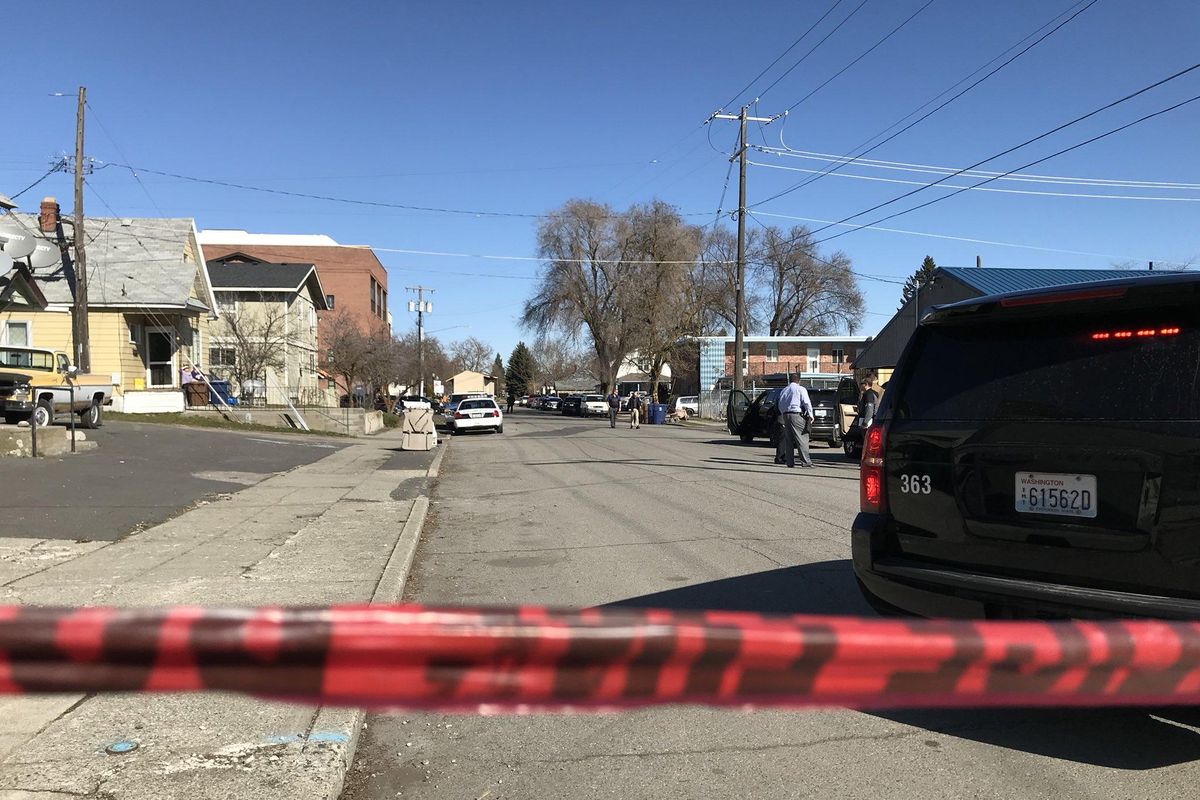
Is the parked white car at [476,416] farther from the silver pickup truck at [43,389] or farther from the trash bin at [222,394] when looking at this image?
the silver pickup truck at [43,389]

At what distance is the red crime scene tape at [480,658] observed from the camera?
1364mm

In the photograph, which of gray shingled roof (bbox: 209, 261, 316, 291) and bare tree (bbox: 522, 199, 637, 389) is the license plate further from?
bare tree (bbox: 522, 199, 637, 389)

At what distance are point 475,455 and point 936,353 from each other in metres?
18.3

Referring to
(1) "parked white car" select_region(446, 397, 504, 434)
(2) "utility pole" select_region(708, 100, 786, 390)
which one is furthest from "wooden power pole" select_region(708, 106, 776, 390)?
(1) "parked white car" select_region(446, 397, 504, 434)

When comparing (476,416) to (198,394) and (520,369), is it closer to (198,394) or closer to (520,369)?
(198,394)

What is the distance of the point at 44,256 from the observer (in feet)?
79.6

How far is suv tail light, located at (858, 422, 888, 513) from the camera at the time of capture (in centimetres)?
435

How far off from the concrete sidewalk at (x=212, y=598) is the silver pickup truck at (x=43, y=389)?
9227 mm

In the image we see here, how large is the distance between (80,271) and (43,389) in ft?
26.5

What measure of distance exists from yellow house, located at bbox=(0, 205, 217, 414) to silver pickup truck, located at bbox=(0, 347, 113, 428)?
19.8 feet

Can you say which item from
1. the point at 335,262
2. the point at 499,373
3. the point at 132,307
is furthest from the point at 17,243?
the point at 499,373

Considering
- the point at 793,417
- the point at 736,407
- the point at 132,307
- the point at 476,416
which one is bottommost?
the point at 476,416

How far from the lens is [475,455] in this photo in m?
21.8

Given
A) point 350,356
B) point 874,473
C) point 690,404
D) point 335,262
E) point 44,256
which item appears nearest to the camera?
point 874,473
